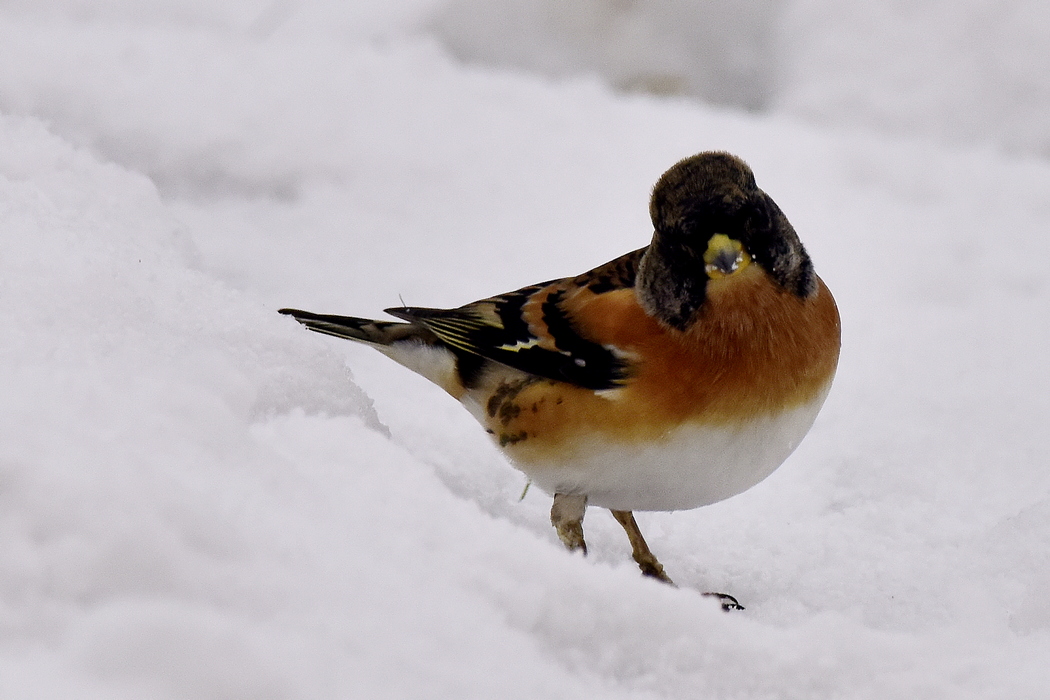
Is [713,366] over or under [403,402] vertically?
under

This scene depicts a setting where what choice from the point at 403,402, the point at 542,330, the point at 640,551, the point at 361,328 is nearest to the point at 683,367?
the point at 542,330

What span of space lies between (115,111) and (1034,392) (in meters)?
3.43

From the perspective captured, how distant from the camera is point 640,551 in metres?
2.38

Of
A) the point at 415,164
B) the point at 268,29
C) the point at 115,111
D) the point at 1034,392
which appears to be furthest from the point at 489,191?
the point at 1034,392

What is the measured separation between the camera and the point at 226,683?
1053 mm

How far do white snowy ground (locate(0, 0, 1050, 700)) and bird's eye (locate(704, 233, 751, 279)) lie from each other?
0.60 m

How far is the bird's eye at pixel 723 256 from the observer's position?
6.61 ft

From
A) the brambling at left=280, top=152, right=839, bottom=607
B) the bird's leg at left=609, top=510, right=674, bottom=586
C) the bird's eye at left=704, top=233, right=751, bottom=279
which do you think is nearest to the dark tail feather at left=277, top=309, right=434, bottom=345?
the brambling at left=280, top=152, right=839, bottom=607

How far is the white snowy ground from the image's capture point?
1177 mm

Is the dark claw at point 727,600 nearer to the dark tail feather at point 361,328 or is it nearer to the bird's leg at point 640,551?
the bird's leg at point 640,551

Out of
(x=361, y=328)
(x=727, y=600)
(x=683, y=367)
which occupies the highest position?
(x=361, y=328)

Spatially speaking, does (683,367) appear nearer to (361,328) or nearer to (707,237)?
(707,237)

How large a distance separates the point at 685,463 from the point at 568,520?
0.34 metres

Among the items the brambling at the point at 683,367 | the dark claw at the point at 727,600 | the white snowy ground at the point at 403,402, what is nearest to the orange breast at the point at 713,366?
the brambling at the point at 683,367
